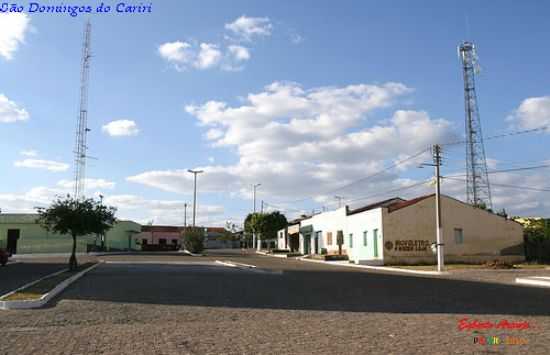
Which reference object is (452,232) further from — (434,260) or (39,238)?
(39,238)

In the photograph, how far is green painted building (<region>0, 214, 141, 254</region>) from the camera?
231ft

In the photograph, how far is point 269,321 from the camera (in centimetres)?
1173

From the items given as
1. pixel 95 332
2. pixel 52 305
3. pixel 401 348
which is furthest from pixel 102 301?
pixel 401 348

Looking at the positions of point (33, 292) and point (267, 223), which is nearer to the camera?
point (33, 292)

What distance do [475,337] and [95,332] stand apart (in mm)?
6844

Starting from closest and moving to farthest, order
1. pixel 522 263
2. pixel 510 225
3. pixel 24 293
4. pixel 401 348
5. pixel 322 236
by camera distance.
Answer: pixel 401 348, pixel 24 293, pixel 522 263, pixel 510 225, pixel 322 236

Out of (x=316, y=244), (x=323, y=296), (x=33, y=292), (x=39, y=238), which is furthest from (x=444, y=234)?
(x=39, y=238)

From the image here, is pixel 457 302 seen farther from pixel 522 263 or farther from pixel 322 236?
pixel 322 236

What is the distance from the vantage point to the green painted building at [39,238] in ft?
231

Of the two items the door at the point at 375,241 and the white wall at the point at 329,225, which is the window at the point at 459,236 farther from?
the white wall at the point at 329,225

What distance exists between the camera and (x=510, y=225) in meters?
44.0

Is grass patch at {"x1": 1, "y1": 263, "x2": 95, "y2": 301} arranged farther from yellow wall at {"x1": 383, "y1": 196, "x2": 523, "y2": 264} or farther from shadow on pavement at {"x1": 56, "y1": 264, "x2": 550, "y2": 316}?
yellow wall at {"x1": 383, "y1": 196, "x2": 523, "y2": 264}

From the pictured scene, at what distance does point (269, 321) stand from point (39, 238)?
73.5 m

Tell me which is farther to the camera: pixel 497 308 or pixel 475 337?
pixel 497 308
